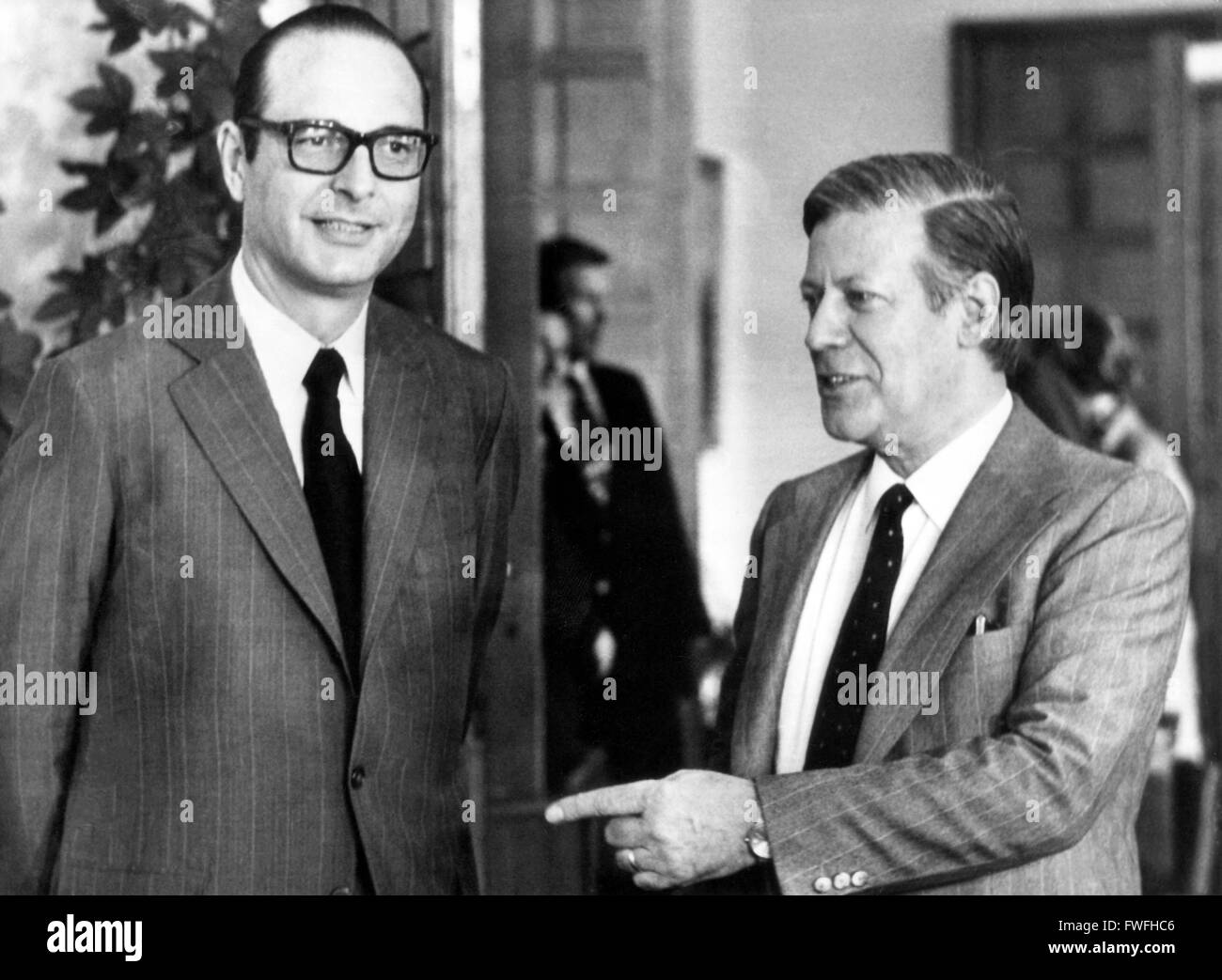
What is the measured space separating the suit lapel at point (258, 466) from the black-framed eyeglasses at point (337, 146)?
0.31m

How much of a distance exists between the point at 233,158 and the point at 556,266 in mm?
511

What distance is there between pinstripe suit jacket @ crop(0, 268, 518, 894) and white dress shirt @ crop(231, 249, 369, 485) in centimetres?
3

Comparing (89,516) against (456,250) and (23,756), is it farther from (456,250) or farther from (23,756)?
(456,250)

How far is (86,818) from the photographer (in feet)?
7.82

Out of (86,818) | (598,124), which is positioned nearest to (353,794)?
(86,818)

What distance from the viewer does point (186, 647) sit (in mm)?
2393

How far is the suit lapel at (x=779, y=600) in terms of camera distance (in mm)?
2424

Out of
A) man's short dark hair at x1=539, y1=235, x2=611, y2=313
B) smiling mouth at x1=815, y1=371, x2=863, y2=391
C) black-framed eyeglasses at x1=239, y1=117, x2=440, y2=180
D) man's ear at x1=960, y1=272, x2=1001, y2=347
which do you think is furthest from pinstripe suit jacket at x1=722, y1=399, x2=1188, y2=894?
black-framed eyeglasses at x1=239, y1=117, x2=440, y2=180

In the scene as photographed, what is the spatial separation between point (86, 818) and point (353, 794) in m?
0.38

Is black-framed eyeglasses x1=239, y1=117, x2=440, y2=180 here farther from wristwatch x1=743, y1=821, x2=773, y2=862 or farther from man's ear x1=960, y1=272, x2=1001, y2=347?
wristwatch x1=743, y1=821, x2=773, y2=862

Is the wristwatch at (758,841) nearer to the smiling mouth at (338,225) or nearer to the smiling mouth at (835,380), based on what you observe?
the smiling mouth at (835,380)

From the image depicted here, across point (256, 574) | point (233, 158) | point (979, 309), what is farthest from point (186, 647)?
point (979, 309)

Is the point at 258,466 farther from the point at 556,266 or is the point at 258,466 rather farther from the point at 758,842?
the point at 758,842
